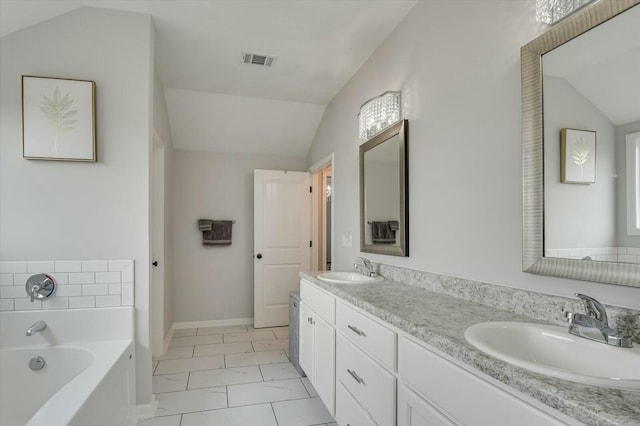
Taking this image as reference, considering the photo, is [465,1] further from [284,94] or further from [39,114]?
[39,114]

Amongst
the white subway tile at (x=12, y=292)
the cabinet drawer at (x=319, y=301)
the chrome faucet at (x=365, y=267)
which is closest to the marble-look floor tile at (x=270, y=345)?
the cabinet drawer at (x=319, y=301)

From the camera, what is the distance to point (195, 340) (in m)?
3.87

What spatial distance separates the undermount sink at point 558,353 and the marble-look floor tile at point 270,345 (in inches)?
111

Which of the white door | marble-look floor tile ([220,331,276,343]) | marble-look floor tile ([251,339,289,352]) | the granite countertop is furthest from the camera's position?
the white door

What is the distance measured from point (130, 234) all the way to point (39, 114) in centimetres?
93

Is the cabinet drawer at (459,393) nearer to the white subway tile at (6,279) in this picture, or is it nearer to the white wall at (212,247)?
the white subway tile at (6,279)

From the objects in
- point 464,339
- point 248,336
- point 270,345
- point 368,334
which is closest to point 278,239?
point 248,336

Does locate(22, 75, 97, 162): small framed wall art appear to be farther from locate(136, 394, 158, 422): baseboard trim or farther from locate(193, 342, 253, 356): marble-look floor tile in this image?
locate(193, 342, 253, 356): marble-look floor tile

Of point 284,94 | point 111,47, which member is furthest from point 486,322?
point 284,94

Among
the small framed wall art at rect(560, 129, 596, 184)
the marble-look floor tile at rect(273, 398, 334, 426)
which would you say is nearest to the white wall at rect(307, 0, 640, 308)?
the small framed wall art at rect(560, 129, 596, 184)

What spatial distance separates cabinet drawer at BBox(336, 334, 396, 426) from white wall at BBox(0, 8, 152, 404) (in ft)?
4.49

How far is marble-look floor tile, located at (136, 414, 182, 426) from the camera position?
225 centimetres

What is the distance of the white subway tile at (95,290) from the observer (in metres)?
2.27

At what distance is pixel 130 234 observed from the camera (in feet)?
7.67
